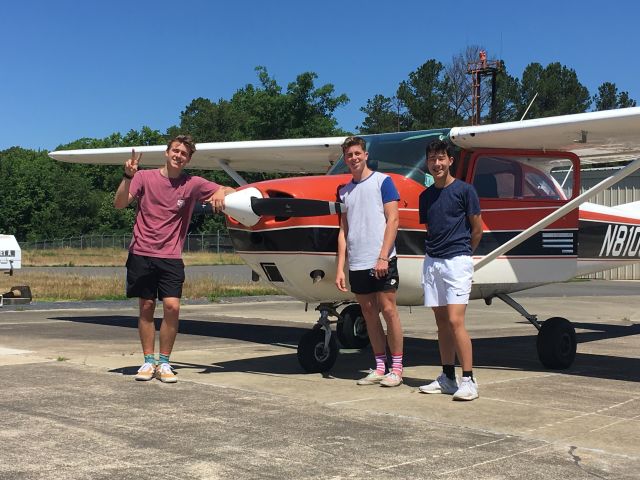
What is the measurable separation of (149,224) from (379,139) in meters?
2.44

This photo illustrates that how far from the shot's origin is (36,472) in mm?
3670

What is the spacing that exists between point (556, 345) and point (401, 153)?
2.32m

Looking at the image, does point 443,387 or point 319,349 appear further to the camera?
point 319,349

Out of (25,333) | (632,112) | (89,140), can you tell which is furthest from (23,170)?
(632,112)

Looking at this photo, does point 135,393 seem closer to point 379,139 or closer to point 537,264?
point 379,139

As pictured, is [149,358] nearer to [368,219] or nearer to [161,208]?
[161,208]

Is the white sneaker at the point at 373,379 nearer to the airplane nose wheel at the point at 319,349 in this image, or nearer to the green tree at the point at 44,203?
the airplane nose wheel at the point at 319,349

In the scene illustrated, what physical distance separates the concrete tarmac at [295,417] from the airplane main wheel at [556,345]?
180 mm

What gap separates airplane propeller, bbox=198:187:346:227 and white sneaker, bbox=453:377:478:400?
1616 mm

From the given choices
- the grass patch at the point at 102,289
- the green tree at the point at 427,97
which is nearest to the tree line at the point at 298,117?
the green tree at the point at 427,97

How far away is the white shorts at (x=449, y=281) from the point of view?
5805mm

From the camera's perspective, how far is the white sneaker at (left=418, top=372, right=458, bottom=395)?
595cm

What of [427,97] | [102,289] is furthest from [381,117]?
[102,289]

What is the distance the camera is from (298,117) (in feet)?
207
